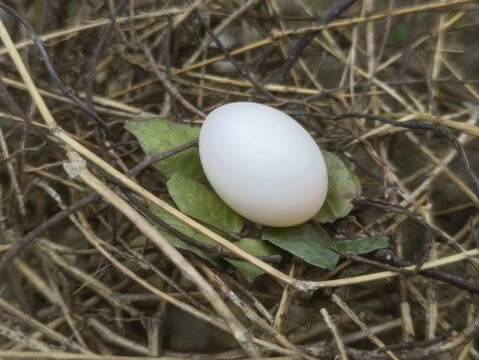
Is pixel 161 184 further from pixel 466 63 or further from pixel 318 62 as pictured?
pixel 466 63

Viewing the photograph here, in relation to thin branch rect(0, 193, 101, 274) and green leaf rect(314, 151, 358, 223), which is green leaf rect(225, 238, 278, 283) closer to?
green leaf rect(314, 151, 358, 223)

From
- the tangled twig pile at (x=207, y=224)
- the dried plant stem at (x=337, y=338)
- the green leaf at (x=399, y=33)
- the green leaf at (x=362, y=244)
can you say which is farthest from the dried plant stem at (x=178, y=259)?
the green leaf at (x=399, y=33)

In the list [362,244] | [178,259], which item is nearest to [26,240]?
[178,259]

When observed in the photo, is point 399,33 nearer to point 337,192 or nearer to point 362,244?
point 337,192

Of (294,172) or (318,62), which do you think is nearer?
(294,172)

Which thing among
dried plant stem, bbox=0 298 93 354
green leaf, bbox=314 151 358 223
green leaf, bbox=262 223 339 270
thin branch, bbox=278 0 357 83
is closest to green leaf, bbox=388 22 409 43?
thin branch, bbox=278 0 357 83

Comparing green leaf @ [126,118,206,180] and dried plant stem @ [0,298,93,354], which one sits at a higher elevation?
green leaf @ [126,118,206,180]

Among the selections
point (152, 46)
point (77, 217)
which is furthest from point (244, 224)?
point (152, 46)
